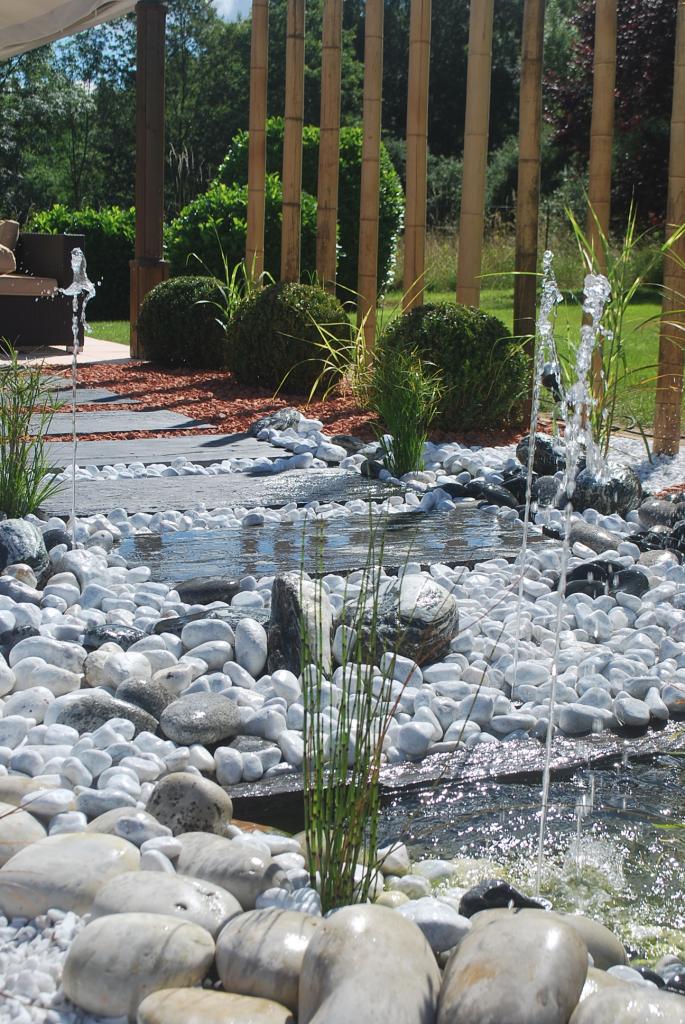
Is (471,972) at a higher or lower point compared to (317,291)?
lower

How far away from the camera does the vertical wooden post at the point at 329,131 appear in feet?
22.0

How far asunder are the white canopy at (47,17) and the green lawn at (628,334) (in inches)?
86.1

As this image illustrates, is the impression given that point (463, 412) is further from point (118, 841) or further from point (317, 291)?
point (118, 841)

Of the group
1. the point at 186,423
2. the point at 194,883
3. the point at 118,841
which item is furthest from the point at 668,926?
the point at 186,423

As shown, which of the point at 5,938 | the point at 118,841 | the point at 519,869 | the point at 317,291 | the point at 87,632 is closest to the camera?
the point at 5,938

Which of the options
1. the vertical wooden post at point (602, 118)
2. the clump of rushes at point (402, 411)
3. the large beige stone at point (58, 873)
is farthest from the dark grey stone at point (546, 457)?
the large beige stone at point (58, 873)

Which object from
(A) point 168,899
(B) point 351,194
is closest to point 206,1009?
(A) point 168,899

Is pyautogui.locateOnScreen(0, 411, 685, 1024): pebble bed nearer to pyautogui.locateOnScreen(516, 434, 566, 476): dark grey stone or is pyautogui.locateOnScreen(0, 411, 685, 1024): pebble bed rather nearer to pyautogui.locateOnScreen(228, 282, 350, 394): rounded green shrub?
pyautogui.locateOnScreen(516, 434, 566, 476): dark grey stone

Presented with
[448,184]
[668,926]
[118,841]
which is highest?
[448,184]

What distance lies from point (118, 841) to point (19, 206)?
2437 centimetres

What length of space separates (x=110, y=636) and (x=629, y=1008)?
1.73m

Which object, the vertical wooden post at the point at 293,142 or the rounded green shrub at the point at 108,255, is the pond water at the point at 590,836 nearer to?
the vertical wooden post at the point at 293,142

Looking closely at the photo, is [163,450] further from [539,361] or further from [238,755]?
[238,755]

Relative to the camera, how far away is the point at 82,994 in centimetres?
153
